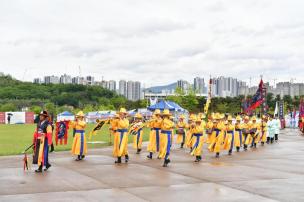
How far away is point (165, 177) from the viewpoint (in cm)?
1219

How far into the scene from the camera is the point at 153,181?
11477mm

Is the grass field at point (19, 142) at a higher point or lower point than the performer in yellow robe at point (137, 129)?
lower

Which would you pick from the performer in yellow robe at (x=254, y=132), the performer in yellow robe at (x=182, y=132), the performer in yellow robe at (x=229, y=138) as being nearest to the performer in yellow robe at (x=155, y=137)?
the performer in yellow robe at (x=229, y=138)

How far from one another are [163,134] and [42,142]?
3999 millimetres

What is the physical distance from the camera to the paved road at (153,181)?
950 centimetres

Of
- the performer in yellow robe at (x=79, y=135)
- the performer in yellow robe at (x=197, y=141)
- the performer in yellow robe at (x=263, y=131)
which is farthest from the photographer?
the performer in yellow robe at (x=263, y=131)

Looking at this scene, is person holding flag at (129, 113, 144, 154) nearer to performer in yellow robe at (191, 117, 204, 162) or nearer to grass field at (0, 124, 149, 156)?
performer in yellow robe at (191, 117, 204, 162)

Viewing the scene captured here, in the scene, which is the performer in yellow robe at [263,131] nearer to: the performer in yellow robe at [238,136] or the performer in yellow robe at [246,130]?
the performer in yellow robe at [246,130]

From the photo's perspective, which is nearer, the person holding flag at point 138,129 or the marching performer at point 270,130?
the person holding flag at point 138,129

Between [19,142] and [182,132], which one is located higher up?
[182,132]

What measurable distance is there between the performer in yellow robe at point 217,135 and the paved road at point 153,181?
5.63ft

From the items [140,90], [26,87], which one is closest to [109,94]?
[26,87]

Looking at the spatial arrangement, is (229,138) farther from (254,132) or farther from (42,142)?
(42,142)

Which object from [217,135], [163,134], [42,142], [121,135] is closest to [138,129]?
[217,135]
